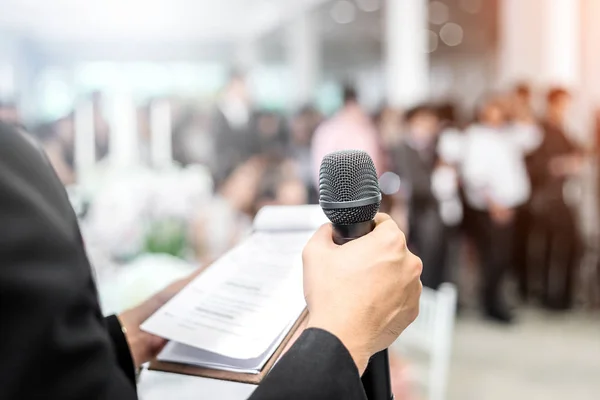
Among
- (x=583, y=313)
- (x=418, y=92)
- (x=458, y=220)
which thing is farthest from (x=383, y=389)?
(x=418, y=92)

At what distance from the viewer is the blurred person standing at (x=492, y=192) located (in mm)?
3805

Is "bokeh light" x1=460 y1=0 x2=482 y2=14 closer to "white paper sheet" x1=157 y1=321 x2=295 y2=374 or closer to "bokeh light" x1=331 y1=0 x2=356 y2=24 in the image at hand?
"bokeh light" x1=331 y1=0 x2=356 y2=24

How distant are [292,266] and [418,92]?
502 centimetres

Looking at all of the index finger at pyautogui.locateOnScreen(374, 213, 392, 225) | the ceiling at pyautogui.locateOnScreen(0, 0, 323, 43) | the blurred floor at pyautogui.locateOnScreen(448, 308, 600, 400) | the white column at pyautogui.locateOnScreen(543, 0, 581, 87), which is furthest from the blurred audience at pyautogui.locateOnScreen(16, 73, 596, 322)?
the index finger at pyautogui.locateOnScreen(374, 213, 392, 225)

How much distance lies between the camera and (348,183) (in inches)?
21.3

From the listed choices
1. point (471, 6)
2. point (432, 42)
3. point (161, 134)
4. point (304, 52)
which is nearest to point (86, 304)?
point (161, 134)

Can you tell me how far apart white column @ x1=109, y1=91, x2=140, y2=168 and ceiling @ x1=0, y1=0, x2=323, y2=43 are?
39 centimetres

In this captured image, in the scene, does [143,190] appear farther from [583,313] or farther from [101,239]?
[583,313]

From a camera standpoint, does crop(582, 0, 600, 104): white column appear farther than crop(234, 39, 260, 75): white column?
No

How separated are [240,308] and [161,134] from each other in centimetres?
305

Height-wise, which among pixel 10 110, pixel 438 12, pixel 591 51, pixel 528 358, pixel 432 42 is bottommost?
pixel 528 358

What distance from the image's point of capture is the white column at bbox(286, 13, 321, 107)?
687cm

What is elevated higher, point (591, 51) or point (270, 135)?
point (591, 51)

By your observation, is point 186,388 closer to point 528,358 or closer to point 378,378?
point 378,378
